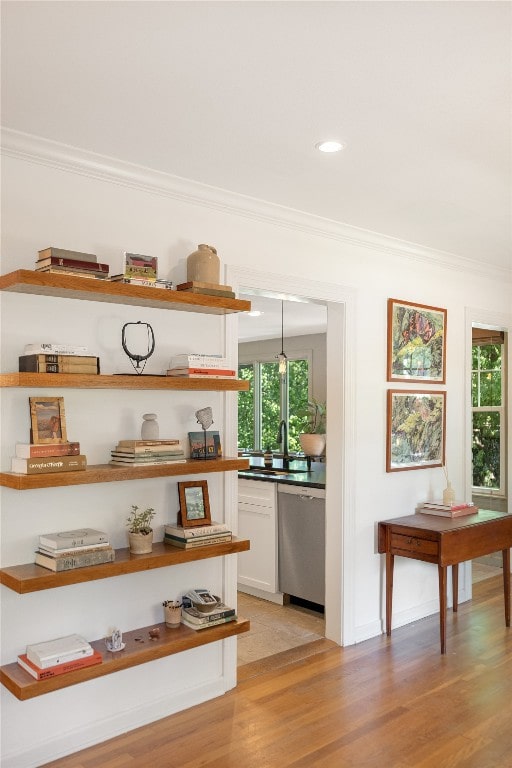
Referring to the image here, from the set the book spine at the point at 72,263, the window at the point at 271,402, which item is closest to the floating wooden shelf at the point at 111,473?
the book spine at the point at 72,263

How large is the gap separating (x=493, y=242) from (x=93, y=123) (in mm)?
2848

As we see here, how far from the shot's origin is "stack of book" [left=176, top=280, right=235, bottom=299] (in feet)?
10.1

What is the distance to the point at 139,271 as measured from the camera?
115 inches

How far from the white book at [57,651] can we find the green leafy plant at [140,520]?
498 mm

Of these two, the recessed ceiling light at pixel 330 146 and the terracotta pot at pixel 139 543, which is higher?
the recessed ceiling light at pixel 330 146

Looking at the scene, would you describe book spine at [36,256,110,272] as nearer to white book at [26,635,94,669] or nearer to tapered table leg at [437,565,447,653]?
white book at [26,635,94,669]

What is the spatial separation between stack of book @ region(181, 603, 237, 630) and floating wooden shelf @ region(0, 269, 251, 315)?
1422 millimetres

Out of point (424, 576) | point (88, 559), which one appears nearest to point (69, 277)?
point (88, 559)

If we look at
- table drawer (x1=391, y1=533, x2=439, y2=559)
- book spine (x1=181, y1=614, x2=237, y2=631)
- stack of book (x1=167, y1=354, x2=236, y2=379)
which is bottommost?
book spine (x1=181, y1=614, x2=237, y2=631)

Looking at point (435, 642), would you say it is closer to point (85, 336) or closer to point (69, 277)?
point (85, 336)

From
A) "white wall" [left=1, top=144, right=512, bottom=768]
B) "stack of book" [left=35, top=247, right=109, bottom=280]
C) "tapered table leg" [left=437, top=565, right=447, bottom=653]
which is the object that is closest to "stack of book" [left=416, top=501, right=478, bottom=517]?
"tapered table leg" [left=437, top=565, right=447, bottom=653]

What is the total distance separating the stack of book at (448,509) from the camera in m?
4.38

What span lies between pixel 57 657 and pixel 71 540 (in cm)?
44

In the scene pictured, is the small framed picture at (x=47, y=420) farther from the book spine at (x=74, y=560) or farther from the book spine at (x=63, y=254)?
the book spine at (x=63, y=254)
